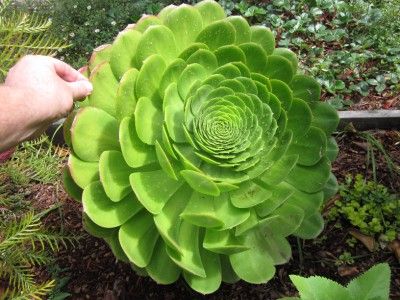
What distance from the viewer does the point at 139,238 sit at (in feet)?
3.23

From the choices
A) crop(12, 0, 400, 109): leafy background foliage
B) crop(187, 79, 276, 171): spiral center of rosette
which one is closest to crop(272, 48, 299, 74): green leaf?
crop(187, 79, 276, 171): spiral center of rosette

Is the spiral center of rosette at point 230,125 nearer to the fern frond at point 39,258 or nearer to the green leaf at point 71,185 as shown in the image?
the green leaf at point 71,185

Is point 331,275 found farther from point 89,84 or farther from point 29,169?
point 29,169

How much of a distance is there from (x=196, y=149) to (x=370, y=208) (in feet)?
1.93

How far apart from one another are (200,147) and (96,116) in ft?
0.73

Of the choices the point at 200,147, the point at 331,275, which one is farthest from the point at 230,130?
the point at 331,275

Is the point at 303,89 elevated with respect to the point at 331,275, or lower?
elevated

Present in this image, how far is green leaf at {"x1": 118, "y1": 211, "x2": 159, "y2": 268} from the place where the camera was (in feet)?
3.12

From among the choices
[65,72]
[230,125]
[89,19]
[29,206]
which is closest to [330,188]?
[230,125]

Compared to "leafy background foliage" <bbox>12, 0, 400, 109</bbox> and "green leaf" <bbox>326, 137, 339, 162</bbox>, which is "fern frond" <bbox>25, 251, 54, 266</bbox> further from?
"leafy background foliage" <bbox>12, 0, 400, 109</bbox>

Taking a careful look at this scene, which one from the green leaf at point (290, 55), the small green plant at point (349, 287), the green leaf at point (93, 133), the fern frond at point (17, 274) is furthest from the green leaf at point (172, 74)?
the fern frond at point (17, 274)

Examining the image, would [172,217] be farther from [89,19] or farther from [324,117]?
[89,19]

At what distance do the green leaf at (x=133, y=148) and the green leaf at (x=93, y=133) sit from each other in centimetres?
5

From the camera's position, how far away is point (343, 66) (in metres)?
1.82
